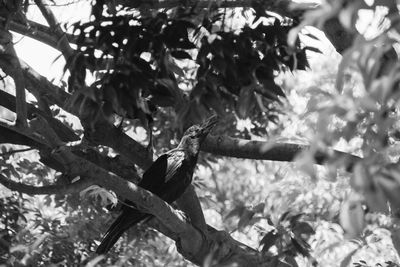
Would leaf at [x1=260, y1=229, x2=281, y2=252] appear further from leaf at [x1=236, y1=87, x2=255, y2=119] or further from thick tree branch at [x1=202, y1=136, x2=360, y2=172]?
leaf at [x1=236, y1=87, x2=255, y2=119]

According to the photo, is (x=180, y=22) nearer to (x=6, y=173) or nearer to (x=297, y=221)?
(x=297, y=221)

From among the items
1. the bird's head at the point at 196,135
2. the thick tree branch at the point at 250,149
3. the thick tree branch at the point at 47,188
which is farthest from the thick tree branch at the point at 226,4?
the bird's head at the point at 196,135

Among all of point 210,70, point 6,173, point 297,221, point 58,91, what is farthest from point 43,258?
point 210,70

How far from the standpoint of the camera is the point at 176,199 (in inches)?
183

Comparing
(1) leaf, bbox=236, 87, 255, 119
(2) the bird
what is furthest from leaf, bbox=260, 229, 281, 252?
(2) the bird

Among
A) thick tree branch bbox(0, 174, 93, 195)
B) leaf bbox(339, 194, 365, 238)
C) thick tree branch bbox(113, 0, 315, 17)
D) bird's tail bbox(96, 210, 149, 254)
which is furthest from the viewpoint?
bird's tail bbox(96, 210, 149, 254)

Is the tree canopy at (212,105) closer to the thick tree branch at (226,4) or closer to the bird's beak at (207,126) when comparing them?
the thick tree branch at (226,4)

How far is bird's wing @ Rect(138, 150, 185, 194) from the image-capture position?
4.45 m

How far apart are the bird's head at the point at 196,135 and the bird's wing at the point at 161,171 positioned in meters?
0.08

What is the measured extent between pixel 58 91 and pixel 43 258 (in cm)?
116

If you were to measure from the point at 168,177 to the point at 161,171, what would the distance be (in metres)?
0.14

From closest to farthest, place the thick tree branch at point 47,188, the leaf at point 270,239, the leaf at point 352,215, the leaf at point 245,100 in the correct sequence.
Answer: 1. the leaf at point 352,215
2. the leaf at point 245,100
3. the leaf at point 270,239
4. the thick tree branch at point 47,188

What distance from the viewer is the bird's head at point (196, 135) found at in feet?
15.7

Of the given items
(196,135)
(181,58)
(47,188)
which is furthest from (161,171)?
(181,58)
